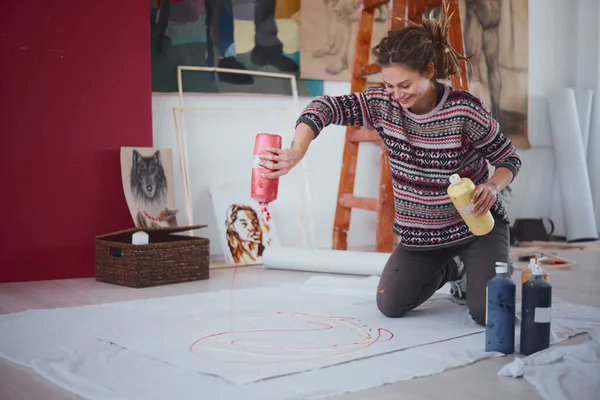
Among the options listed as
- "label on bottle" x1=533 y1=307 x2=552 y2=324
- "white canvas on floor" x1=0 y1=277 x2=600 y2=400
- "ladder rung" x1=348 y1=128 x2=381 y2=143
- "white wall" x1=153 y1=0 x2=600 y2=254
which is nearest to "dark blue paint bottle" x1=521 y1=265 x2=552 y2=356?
"label on bottle" x1=533 y1=307 x2=552 y2=324

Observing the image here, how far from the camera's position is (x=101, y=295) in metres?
3.12

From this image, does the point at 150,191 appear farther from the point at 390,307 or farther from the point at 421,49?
the point at 421,49

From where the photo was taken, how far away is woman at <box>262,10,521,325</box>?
7.72 feet

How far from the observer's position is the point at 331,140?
483 cm

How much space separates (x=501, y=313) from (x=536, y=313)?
99 mm

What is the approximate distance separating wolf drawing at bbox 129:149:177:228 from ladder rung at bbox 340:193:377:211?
1052mm

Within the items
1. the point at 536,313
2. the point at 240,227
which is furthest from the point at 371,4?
the point at 536,313

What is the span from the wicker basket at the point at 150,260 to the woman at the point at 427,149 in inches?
46.3

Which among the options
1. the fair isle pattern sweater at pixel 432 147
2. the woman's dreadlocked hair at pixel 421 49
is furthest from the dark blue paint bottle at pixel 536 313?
the woman's dreadlocked hair at pixel 421 49

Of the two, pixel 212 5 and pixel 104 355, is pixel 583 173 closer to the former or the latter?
pixel 212 5

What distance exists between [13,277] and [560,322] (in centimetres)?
246

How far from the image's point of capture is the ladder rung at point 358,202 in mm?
4090

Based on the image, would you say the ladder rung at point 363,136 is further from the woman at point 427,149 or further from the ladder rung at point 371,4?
the woman at point 427,149

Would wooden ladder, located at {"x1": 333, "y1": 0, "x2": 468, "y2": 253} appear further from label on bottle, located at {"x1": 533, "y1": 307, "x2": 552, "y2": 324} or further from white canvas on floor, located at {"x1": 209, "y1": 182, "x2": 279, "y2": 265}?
label on bottle, located at {"x1": 533, "y1": 307, "x2": 552, "y2": 324}
